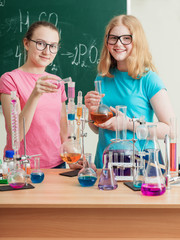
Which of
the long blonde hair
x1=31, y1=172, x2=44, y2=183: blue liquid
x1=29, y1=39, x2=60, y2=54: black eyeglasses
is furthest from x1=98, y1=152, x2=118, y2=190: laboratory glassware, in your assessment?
x1=29, y1=39, x2=60, y2=54: black eyeglasses

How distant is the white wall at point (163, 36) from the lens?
9.89 ft

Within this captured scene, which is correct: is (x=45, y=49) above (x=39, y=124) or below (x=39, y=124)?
above

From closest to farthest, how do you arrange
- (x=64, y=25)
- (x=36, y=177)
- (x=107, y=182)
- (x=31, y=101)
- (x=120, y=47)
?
(x=107, y=182)
(x=36, y=177)
(x=31, y=101)
(x=120, y=47)
(x=64, y=25)

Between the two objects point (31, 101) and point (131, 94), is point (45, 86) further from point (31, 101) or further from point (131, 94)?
point (131, 94)

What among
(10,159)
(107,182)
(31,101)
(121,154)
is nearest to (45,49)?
(31,101)

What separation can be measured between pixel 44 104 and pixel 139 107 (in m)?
0.59

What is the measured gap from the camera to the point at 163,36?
120 inches

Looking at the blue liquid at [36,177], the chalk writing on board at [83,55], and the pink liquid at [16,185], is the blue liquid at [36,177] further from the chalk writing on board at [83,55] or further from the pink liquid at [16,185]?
the chalk writing on board at [83,55]

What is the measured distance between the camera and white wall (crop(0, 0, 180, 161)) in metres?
3.02

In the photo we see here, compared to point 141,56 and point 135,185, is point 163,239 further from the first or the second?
point 141,56

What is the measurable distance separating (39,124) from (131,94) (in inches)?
23.5

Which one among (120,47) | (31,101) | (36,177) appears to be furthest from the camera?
(120,47)

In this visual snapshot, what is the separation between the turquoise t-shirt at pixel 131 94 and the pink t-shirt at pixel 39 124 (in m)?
0.30

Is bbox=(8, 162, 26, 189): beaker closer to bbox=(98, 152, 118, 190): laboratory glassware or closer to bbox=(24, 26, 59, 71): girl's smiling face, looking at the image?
bbox=(98, 152, 118, 190): laboratory glassware
